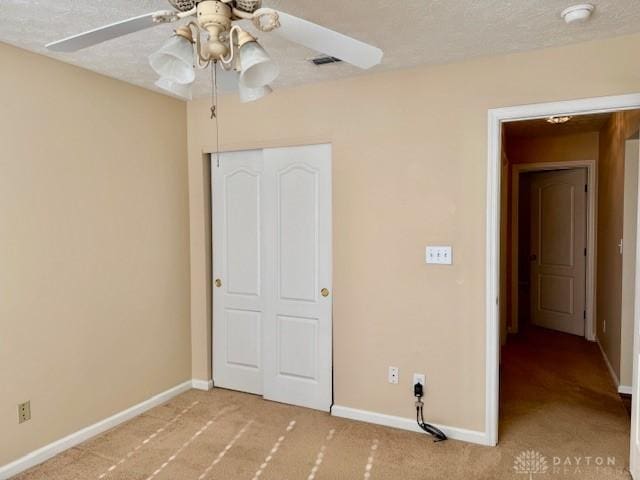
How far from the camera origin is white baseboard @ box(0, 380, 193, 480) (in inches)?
103

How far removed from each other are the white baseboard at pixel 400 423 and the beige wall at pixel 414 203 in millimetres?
47

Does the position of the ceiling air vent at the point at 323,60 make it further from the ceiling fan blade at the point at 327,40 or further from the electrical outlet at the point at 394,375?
the electrical outlet at the point at 394,375

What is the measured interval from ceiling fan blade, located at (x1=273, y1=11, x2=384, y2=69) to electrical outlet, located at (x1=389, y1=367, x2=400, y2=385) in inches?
86.5

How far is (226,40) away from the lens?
147cm

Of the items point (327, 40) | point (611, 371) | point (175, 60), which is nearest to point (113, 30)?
point (175, 60)

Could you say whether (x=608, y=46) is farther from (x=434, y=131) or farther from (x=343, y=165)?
(x=343, y=165)

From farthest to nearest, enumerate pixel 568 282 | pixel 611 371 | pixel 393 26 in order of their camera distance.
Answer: pixel 568 282
pixel 611 371
pixel 393 26

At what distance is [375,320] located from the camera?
3.20m

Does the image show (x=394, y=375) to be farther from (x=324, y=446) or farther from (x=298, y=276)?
(x=298, y=276)

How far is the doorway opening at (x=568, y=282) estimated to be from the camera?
3.16 metres

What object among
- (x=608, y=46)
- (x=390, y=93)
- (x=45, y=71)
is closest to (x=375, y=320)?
(x=390, y=93)

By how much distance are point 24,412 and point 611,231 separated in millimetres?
4792

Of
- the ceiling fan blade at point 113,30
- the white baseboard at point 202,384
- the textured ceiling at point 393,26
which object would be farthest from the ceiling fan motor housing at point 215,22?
the white baseboard at point 202,384

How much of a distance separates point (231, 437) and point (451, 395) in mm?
1451
